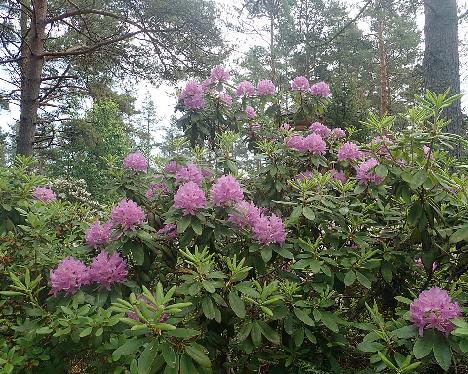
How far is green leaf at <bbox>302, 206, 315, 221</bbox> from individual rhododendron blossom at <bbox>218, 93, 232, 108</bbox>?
172 centimetres

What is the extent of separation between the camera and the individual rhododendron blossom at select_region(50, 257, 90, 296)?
1855 millimetres

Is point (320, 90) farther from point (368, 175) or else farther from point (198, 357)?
point (198, 357)

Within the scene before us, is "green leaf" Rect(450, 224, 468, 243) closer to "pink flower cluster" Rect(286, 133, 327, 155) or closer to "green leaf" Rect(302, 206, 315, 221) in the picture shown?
"green leaf" Rect(302, 206, 315, 221)

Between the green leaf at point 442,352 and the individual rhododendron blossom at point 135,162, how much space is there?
1.78 m

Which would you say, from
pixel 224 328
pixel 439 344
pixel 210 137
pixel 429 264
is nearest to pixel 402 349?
pixel 439 344

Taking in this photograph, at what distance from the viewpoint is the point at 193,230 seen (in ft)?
6.33

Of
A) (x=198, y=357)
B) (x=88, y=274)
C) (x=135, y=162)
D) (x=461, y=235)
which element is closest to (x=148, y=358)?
(x=198, y=357)

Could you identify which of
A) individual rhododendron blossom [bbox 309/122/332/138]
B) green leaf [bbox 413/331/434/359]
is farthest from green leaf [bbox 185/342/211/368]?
individual rhododendron blossom [bbox 309/122/332/138]

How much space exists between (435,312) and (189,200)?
1053 mm

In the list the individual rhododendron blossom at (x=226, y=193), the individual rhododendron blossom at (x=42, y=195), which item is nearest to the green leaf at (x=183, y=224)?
the individual rhododendron blossom at (x=226, y=193)

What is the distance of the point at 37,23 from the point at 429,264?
794 cm

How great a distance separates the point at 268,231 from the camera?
194 centimetres

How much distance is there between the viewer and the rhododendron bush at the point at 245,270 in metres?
1.59

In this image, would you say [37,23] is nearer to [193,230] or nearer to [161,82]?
[161,82]
